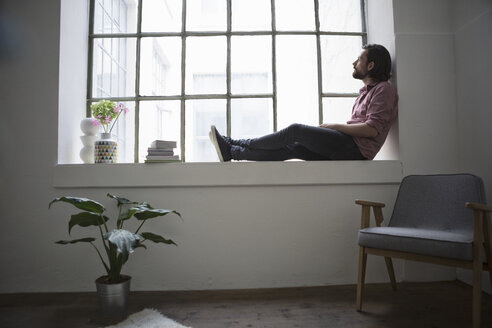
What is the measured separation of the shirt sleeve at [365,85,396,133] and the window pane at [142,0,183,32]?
70.0 inches

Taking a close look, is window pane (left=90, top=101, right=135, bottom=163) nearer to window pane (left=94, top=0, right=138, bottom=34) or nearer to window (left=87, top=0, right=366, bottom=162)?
window (left=87, top=0, right=366, bottom=162)

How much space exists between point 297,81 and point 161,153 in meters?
1.34

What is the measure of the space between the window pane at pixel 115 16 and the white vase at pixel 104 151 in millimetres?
1059

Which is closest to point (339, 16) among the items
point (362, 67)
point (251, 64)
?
point (362, 67)

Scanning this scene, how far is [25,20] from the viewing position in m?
2.48

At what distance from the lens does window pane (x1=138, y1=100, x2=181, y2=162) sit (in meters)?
2.81

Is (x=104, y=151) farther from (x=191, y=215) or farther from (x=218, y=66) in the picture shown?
(x=218, y=66)

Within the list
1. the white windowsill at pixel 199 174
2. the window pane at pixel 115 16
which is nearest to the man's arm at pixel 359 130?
the white windowsill at pixel 199 174

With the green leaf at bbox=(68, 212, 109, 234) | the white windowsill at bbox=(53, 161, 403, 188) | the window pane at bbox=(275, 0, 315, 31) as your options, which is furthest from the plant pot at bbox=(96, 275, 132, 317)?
the window pane at bbox=(275, 0, 315, 31)

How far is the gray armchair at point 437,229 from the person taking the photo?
1569 millimetres

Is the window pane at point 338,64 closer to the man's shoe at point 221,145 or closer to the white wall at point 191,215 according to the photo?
the white wall at point 191,215

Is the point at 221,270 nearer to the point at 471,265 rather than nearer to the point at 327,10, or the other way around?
the point at 471,265

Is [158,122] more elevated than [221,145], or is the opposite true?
[158,122]

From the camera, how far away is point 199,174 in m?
2.38
